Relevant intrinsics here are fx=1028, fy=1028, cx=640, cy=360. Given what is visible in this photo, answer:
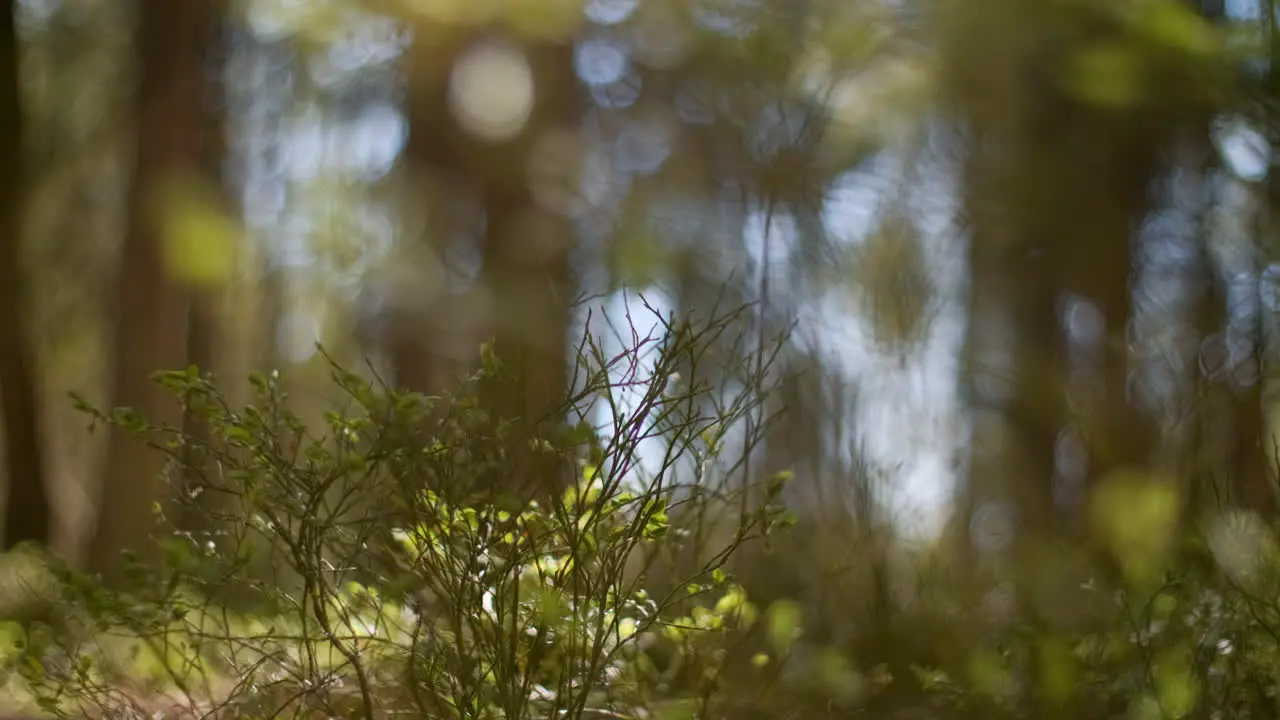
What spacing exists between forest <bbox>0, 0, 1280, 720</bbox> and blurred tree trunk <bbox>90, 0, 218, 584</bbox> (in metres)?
0.03

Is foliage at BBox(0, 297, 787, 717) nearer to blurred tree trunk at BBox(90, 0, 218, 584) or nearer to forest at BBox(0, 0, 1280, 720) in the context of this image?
forest at BBox(0, 0, 1280, 720)

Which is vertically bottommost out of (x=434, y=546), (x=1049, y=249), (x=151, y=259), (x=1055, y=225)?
(x=1049, y=249)

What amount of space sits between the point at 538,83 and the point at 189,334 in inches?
102

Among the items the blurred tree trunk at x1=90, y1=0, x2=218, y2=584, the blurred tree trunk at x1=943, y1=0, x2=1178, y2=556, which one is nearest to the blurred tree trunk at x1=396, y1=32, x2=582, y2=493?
the blurred tree trunk at x1=90, y1=0, x2=218, y2=584

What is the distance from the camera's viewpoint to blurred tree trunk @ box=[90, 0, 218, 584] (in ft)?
17.3

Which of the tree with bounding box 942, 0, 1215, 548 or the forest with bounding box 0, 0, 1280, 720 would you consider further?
the tree with bounding box 942, 0, 1215, 548

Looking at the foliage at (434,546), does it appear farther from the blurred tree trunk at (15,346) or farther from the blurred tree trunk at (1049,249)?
the blurred tree trunk at (15,346)

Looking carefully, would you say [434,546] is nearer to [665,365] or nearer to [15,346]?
→ [665,365]

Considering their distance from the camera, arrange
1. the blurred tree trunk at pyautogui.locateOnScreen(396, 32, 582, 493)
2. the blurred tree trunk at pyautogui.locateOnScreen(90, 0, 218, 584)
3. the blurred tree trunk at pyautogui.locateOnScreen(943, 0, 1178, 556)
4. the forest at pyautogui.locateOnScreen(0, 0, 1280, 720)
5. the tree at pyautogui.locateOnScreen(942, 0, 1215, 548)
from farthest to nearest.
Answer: the blurred tree trunk at pyautogui.locateOnScreen(396, 32, 582, 493)
the blurred tree trunk at pyautogui.locateOnScreen(90, 0, 218, 584)
the blurred tree trunk at pyautogui.locateOnScreen(943, 0, 1178, 556)
the tree at pyautogui.locateOnScreen(942, 0, 1215, 548)
the forest at pyautogui.locateOnScreen(0, 0, 1280, 720)

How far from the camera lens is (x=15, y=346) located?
222 inches

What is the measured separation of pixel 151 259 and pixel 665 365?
178 inches

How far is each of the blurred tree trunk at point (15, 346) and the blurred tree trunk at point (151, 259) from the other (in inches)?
21.3

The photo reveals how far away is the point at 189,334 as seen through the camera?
6.18 metres

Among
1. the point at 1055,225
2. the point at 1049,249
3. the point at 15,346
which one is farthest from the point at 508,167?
the point at 1049,249
